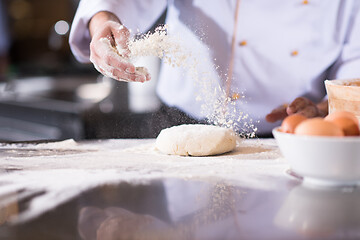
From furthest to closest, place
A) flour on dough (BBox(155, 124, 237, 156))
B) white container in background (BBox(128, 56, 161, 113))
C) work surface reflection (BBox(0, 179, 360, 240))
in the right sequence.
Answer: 1. white container in background (BBox(128, 56, 161, 113))
2. flour on dough (BBox(155, 124, 237, 156))
3. work surface reflection (BBox(0, 179, 360, 240))

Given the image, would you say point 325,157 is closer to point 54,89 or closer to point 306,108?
point 306,108

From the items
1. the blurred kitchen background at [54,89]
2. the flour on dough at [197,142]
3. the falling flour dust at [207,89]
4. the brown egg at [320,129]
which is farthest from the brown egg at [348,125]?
the blurred kitchen background at [54,89]

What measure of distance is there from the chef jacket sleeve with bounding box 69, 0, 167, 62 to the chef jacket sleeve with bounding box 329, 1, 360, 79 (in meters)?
0.75

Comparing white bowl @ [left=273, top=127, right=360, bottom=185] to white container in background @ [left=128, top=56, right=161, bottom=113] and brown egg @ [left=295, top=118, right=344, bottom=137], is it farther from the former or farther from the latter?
white container in background @ [left=128, top=56, right=161, bottom=113]

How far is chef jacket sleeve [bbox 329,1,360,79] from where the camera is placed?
1.71m

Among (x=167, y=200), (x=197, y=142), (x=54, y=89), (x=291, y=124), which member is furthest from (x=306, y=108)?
(x=54, y=89)

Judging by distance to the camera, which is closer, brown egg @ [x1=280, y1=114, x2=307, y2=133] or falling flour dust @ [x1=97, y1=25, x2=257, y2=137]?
brown egg @ [x1=280, y1=114, x2=307, y2=133]

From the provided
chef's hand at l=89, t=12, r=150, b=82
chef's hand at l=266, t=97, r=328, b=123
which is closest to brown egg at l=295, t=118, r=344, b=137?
chef's hand at l=89, t=12, r=150, b=82

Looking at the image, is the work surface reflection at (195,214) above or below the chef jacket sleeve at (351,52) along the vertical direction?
below

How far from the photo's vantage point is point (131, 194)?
0.82 m

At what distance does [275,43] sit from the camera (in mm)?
1760

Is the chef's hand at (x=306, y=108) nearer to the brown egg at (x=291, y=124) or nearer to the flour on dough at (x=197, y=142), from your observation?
the flour on dough at (x=197, y=142)

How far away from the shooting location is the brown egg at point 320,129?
30.0 inches

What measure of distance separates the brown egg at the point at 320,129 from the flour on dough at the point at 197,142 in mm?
401
